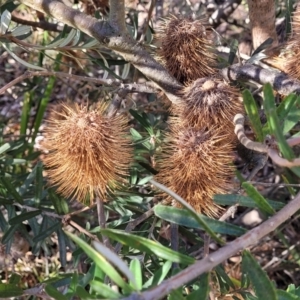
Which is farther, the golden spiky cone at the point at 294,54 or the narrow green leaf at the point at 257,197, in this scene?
the golden spiky cone at the point at 294,54

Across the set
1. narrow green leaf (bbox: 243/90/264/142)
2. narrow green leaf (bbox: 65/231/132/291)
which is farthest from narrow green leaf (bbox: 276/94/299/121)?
narrow green leaf (bbox: 65/231/132/291)

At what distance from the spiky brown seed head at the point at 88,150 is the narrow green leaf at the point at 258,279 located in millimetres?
408

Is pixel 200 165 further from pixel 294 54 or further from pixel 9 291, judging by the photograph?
pixel 9 291

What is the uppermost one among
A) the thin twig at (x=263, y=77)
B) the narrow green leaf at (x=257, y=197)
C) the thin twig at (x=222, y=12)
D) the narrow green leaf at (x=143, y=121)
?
the thin twig at (x=222, y=12)

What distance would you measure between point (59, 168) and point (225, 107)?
0.37m

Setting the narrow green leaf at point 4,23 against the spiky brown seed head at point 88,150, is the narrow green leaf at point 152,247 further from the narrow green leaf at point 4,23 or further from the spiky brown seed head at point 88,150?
the narrow green leaf at point 4,23

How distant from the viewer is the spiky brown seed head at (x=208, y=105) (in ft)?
3.39

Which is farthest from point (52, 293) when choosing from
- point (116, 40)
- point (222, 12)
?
point (222, 12)

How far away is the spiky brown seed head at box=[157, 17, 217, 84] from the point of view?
116 centimetres

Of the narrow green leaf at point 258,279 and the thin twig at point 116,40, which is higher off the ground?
the thin twig at point 116,40

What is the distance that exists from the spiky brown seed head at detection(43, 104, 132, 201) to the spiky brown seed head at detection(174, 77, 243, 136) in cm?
15

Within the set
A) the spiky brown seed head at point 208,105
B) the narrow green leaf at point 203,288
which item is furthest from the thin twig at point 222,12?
the narrow green leaf at point 203,288

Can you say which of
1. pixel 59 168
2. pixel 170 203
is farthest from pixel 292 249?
pixel 59 168

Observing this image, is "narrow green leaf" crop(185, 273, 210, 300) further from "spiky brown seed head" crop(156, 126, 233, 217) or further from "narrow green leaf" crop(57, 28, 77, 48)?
"narrow green leaf" crop(57, 28, 77, 48)
